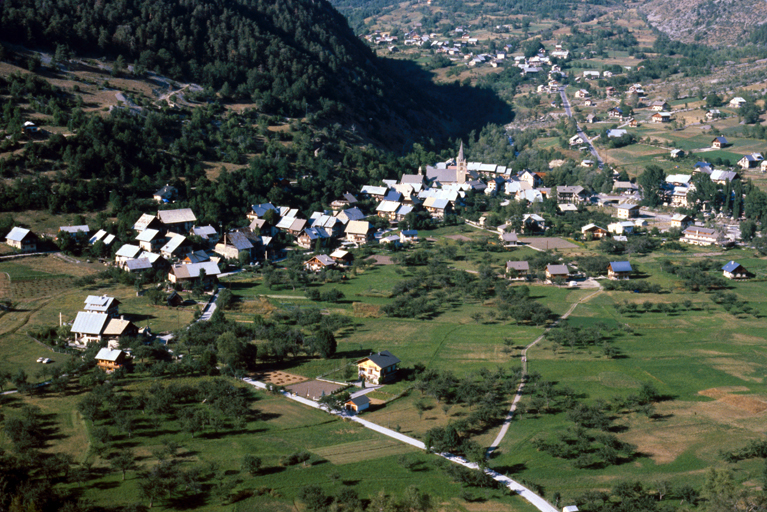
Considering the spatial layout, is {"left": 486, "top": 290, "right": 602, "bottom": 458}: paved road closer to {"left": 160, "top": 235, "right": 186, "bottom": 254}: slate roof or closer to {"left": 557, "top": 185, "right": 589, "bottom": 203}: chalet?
{"left": 160, "top": 235, "right": 186, "bottom": 254}: slate roof

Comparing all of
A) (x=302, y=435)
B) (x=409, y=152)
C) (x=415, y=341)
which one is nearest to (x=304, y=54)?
(x=409, y=152)

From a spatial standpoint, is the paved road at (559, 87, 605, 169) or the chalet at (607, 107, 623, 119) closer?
the paved road at (559, 87, 605, 169)

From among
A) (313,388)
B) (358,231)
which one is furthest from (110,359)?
(358,231)

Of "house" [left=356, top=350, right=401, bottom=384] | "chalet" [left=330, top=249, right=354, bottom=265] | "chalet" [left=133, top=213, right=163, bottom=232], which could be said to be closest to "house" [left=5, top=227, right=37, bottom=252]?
"chalet" [left=133, top=213, right=163, bottom=232]

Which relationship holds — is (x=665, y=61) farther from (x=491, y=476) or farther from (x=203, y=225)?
(x=491, y=476)

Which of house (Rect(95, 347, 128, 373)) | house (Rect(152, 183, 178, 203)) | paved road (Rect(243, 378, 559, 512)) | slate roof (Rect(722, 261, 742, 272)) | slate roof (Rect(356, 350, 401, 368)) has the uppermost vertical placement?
house (Rect(152, 183, 178, 203))

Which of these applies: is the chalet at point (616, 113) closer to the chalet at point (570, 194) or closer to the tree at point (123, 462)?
the chalet at point (570, 194)

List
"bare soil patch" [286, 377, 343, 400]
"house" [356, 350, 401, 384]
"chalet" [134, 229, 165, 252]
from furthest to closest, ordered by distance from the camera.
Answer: "chalet" [134, 229, 165, 252] < "house" [356, 350, 401, 384] < "bare soil patch" [286, 377, 343, 400]
